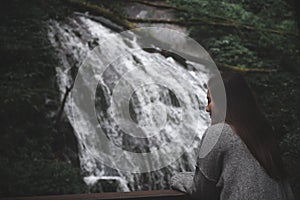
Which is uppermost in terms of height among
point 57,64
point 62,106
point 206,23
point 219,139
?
point 219,139

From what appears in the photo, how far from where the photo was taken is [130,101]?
3299 mm

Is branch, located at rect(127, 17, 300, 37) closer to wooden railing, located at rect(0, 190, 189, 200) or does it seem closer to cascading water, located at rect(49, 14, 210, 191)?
cascading water, located at rect(49, 14, 210, 191)

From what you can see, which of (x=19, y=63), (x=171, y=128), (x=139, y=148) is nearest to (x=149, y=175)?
(x=139, y=148)

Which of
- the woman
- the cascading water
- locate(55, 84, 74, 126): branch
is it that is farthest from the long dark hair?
locate(55, 84, 74, 126): branch

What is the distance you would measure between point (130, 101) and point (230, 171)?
1994mm

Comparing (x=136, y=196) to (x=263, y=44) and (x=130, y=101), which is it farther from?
(x=263, y=44)

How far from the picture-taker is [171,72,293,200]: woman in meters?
1.37

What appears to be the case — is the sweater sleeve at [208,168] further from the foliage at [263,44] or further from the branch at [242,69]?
the branch at [242,69]

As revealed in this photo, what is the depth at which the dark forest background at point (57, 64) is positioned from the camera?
9.65 ft

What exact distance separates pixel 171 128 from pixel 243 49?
1.05 meters

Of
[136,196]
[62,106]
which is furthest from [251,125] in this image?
[62,106]

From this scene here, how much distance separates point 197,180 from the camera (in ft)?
4.74

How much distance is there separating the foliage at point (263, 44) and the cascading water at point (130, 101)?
34 cm

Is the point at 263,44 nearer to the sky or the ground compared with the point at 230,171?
nearer to the ground
